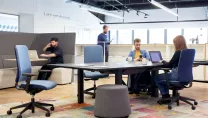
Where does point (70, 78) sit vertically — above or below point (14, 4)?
below

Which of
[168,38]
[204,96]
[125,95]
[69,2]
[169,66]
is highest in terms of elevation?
[69,2]

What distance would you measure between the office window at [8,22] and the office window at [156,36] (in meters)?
9.21

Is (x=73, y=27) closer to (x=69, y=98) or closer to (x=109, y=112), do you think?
(x=69, y=98)

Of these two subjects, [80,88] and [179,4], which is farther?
[179,4]

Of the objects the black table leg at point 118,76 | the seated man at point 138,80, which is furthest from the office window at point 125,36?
the black table leg at point 118,76

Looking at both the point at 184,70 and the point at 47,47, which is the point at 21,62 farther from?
the point at 47,47

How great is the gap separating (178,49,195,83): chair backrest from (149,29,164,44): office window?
12.8 metres

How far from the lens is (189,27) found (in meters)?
15.4

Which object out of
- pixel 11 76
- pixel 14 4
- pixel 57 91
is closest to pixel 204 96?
pixel 57 91

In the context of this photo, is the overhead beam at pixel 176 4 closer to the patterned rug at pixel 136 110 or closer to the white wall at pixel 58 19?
the white wall at pixel 58 19

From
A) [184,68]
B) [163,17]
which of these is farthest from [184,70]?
[163,17]

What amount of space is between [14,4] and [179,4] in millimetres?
8762

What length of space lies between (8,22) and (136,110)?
7.47m

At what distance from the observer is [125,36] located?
701 inches
